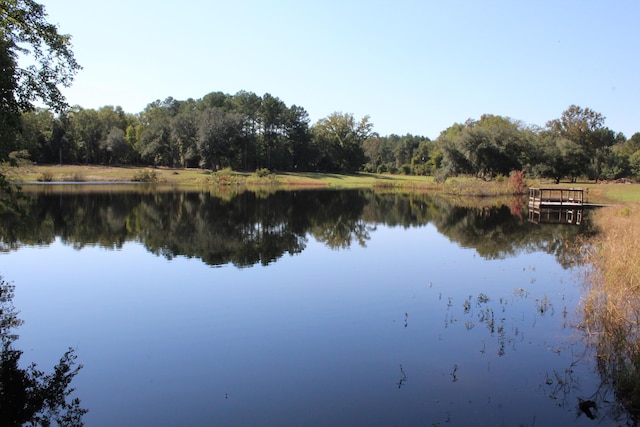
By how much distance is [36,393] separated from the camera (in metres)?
7.98

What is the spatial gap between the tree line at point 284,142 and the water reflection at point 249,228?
108ft

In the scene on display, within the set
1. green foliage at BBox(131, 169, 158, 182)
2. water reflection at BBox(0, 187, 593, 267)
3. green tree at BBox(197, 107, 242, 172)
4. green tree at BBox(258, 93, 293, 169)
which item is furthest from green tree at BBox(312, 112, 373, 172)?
water reflection at BBox(0, 187, 593, 267)

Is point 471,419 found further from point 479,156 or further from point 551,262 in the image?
point 479,156

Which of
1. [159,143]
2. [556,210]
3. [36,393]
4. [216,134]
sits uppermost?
[216,134]

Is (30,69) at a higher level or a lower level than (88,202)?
higher

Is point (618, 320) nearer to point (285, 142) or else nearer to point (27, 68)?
point (27, 68)

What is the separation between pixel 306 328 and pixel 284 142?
9283 centimetres

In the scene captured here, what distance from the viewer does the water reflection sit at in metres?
22.4

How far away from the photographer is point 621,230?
21.8 metres

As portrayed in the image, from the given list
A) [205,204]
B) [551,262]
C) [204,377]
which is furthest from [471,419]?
[205,204]

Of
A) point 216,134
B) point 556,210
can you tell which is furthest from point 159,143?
point 556,210

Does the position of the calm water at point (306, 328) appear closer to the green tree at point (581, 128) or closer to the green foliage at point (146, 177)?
the green foliage at point (146, 177)

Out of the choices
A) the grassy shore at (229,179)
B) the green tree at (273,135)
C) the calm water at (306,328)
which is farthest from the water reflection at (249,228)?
the green tree at (273,135)

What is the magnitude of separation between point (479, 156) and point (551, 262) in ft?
179
